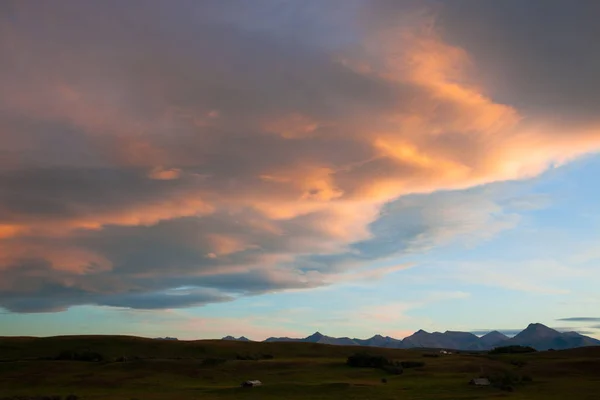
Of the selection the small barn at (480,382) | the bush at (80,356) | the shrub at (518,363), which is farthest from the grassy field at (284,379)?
the bush at (80,356)

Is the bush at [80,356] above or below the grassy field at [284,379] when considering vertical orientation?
above

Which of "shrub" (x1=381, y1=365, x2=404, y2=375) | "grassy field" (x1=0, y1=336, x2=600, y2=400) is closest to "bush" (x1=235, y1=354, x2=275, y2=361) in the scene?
"grassy field" (x1=0, y1=336, x2=600, y2=400)

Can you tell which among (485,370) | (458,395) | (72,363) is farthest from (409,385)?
(72,363)

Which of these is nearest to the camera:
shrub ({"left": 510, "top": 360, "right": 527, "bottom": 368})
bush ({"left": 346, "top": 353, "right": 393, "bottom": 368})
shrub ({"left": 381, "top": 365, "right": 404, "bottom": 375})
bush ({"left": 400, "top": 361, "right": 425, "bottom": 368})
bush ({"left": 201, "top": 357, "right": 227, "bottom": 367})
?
shrub ({"left": 381, "top": 365, "right": 404, "bottom": 375})

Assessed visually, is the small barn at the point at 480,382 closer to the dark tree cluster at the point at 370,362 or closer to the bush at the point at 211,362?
the dark tree cluster at the point at 370,362

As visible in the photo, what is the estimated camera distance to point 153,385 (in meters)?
109

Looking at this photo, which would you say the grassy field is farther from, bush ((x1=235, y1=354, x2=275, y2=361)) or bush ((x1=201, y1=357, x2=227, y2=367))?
bush ((x1=235, y1=354, x2=275, y2=361))

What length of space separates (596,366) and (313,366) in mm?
71099

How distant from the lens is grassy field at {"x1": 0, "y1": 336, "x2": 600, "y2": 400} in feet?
311

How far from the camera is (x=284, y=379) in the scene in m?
121

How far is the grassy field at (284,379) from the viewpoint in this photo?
94.8 metres

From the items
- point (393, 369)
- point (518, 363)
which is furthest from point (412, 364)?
point (518, 363)

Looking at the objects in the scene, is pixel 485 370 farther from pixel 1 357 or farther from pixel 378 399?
pixel 1 357

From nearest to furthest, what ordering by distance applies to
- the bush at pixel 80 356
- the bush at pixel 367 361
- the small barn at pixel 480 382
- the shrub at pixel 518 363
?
the small barn at pixel 480 382 → the bush at pixel 367 361 → the shrub at pixel 518 363 → the bush at pixel 80 356
